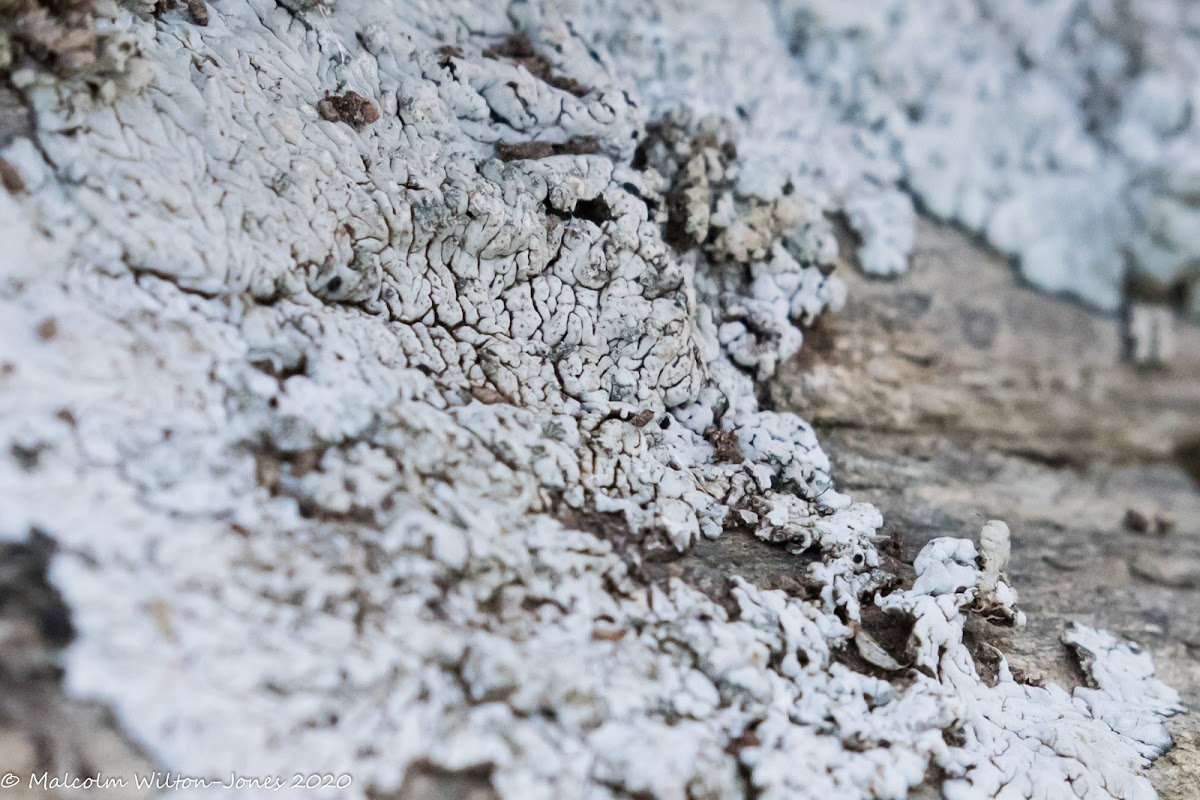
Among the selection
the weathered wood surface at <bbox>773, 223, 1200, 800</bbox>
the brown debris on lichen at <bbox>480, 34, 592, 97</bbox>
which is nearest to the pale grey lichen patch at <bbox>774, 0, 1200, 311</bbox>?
the weathered wood surface at <bbox>773, 223, 1200, 800</bbox>

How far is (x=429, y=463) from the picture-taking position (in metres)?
2.15

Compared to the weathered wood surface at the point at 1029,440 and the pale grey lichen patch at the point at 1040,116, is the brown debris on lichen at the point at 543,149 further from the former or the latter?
the pale grey lichen patch at the point at 1040,116

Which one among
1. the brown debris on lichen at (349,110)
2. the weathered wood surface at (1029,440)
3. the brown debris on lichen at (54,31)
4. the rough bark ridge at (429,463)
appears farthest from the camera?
the weathered wood surface at (1029,440)

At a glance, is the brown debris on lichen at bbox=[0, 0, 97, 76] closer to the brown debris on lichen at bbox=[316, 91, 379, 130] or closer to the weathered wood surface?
the brown debris on lichen at bbox=[316, 91, 379, 130]

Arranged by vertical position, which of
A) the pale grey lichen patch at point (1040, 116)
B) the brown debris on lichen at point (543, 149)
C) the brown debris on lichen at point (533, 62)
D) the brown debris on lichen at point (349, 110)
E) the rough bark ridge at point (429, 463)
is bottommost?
the rough bark ridge at point (429, 463)

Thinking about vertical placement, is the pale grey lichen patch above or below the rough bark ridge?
above

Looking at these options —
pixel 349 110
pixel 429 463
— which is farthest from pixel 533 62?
pixel 429 463

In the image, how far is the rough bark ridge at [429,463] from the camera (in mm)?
1793

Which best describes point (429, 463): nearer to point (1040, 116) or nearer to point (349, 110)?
point (349, 110)

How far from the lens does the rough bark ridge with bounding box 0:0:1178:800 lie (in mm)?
1793

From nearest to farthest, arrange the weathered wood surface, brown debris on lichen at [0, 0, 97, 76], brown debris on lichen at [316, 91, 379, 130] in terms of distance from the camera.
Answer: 1. brown debris on lichen at [0, 0, 97, 76]
2. brown debris on lichen at [316, 91, 379, 130]
3. the weathered wood surface

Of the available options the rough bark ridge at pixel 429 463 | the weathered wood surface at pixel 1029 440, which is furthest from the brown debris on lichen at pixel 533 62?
the weathered wood surface at pixel 1029 440

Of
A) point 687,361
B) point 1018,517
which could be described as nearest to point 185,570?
point 687,361

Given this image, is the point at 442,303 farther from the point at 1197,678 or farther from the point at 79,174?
the point at 1197,678
